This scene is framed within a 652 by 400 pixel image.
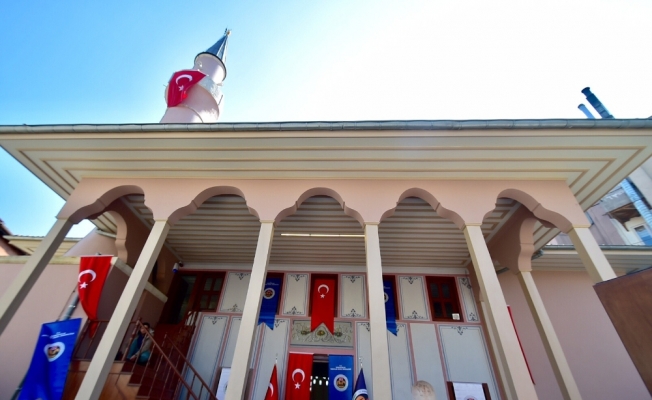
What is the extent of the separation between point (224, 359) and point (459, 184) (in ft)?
20.3

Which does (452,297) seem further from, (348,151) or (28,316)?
(28,316)

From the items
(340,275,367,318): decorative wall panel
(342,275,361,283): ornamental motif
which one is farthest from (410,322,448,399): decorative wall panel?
(342,275,361,283): ornamental motif

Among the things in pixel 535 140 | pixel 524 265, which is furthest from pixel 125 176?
pixel 524 265

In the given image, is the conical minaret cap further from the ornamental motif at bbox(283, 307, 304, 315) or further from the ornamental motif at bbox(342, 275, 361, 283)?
the ornamental motif at bbox(283, 307, 304, 315)

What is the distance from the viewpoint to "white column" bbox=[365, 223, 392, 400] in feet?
11.5

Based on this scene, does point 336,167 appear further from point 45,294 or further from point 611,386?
point 611,386

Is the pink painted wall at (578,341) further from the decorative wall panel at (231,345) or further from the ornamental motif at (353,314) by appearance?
the decorative wall panel at (231,345)

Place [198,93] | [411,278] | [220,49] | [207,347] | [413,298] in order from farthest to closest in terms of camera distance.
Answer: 1. [220,49]
2. [198,93]
3. [411,278]
4. [413,298]
5. [207,347]

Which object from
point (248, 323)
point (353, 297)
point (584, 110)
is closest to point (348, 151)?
point (248, 323)

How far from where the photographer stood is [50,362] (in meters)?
4.54

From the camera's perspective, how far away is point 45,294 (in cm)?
537

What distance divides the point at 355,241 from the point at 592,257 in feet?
13.5

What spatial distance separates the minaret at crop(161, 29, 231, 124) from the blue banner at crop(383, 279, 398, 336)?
265 inches

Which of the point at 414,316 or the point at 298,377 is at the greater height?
the point at 414,316
